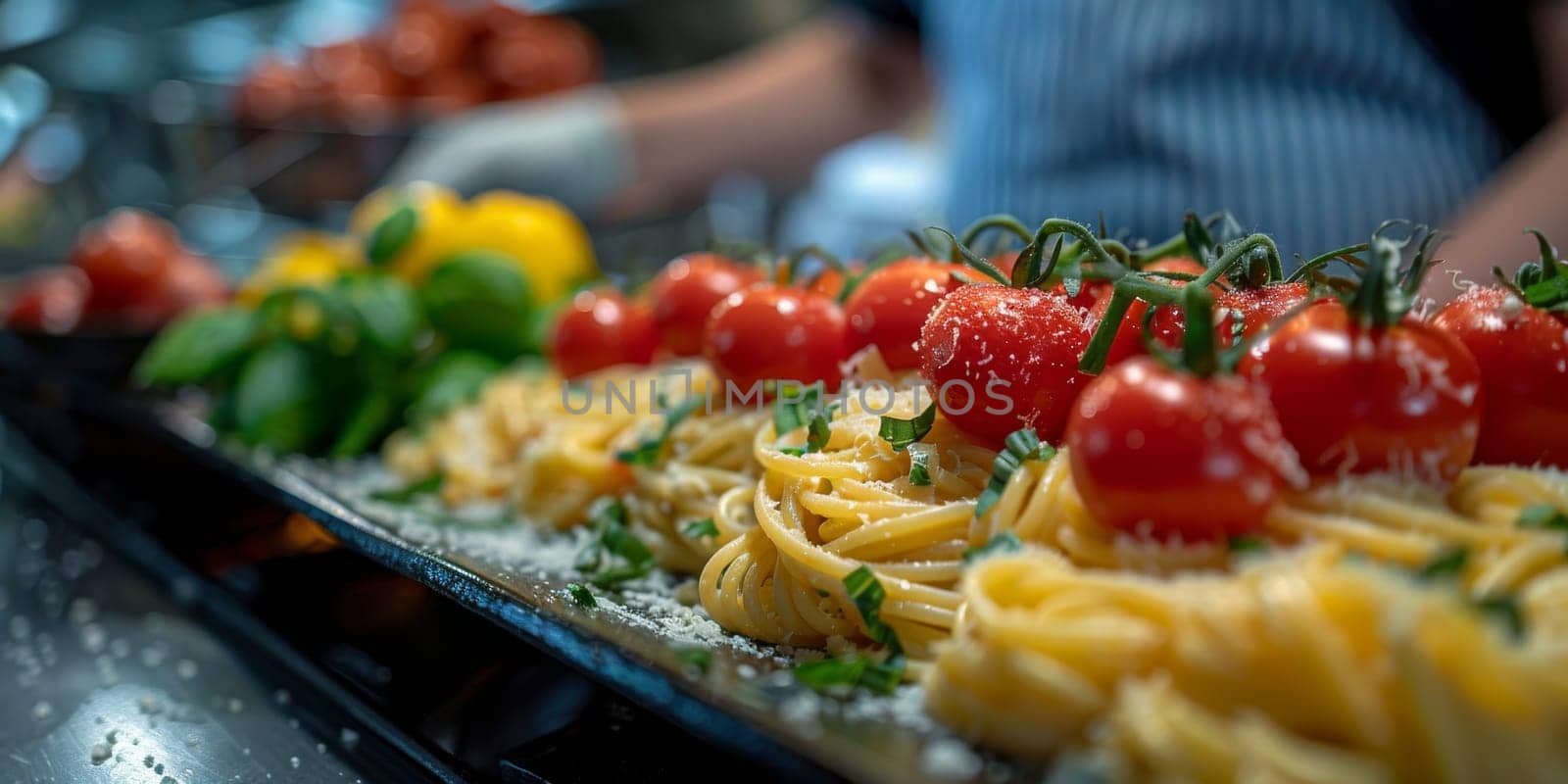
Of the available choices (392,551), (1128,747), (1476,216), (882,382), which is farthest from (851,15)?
(1128,747)

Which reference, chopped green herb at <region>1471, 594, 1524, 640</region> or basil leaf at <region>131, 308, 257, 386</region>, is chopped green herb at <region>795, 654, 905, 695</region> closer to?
chopped green herb at <region>1471, 594, 1524, 640</region>

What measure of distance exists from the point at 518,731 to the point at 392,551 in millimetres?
338

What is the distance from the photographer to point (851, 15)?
413 cm

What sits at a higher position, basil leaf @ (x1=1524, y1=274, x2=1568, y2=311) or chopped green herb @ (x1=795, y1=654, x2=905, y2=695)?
basil leaf @ (x1=1524, y1=274, x2=1568, y2=311)

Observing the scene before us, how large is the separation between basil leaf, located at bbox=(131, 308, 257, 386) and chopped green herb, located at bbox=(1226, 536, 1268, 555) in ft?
7.48

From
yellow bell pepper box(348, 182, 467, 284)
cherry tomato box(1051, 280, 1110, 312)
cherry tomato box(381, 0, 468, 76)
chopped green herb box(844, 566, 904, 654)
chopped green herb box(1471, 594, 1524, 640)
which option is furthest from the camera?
cherry tomato box(381, 0, 468, 76)

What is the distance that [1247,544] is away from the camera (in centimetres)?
99

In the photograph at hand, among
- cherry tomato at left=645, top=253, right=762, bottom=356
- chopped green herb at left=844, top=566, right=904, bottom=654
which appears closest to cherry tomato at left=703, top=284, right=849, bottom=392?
cherry tomato at left=645, top=253, right=762, bottom=356

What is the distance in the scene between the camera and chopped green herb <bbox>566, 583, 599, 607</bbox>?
140 centimetres

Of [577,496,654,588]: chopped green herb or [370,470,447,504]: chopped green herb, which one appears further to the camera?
[370,470,447,504]: chopped green herb

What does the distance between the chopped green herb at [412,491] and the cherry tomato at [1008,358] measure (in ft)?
3.86

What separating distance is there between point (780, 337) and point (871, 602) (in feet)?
1.82

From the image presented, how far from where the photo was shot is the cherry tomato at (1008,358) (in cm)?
128

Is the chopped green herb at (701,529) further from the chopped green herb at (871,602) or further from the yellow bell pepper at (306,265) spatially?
the yellow bell pepper at (306,265)
